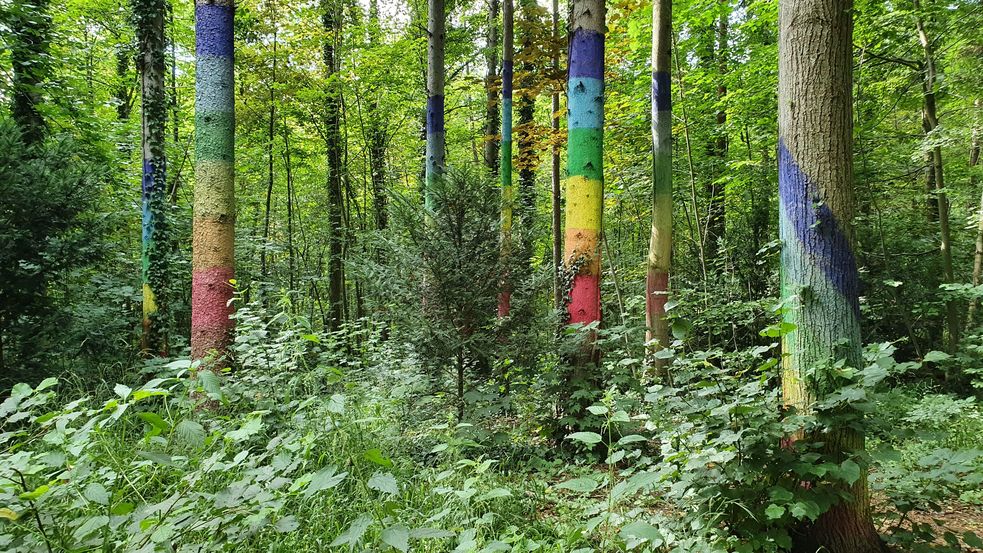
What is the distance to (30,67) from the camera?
6.35m

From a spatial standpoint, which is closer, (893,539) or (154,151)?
(893,539)

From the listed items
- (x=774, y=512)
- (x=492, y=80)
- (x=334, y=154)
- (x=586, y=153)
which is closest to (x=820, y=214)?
(x=774, y=512)

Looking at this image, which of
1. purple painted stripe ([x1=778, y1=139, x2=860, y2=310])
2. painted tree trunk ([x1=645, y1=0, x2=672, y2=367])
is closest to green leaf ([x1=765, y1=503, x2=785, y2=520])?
purple painted stripe ([x1=778, y1=139, x2=860, y2=310])

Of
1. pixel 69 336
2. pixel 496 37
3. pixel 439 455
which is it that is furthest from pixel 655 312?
pixel 496 37

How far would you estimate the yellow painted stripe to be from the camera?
4320 mm

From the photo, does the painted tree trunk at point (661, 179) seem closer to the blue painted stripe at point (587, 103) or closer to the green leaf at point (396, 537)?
the blue painted stripe at point (587, 103)

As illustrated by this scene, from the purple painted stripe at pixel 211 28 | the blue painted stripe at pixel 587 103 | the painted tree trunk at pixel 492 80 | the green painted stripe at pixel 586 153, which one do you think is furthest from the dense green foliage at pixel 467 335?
the purple painted stripe at pixel 211 28

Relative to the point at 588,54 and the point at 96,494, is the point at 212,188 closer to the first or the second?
the point at 96,494

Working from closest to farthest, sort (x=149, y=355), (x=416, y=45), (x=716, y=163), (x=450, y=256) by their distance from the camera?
(x=450, y=256)
(x=149, y=355)
(x=716, y=163)
(x=416, y=45)

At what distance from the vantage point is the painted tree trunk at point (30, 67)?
235 inches

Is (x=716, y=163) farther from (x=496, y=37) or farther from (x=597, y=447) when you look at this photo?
(x=597, y=447)

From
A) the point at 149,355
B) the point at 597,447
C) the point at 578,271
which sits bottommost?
the point at 597,447

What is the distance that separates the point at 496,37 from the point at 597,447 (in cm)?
971

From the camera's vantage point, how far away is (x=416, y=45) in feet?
34.0
